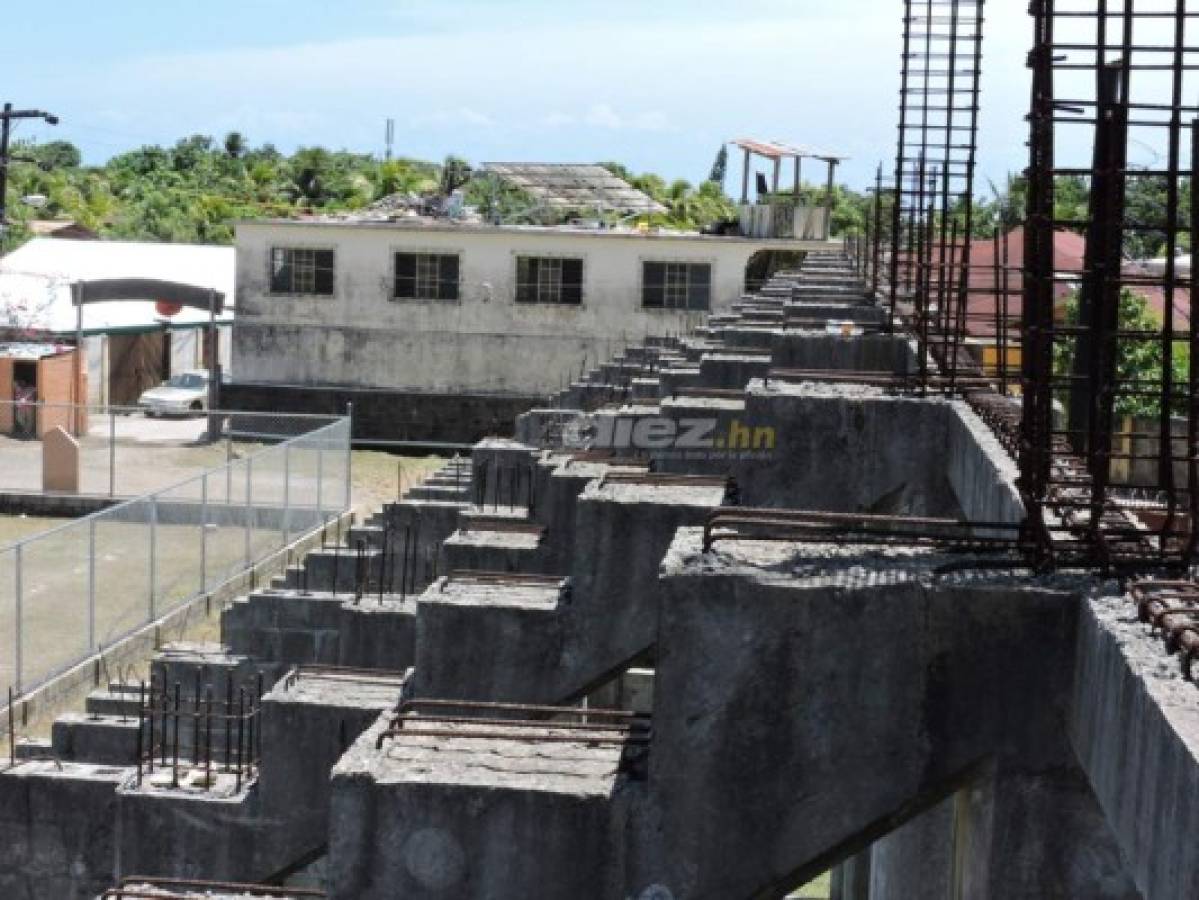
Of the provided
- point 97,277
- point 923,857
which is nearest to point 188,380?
point 97,277

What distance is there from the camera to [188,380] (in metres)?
51.3

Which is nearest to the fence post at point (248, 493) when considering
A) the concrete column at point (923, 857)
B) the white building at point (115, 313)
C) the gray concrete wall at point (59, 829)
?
the gray concrete wall at point (59, 829)

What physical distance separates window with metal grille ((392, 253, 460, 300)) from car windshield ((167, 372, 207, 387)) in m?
5.94

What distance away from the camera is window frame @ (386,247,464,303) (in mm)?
48062

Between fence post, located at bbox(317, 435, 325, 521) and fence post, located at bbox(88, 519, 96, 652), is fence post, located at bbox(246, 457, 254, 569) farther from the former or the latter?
fence post, located at bbox(88, 519, 96, 652)

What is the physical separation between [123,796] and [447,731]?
507cm

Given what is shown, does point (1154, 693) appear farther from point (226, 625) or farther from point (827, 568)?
point (226, 625)

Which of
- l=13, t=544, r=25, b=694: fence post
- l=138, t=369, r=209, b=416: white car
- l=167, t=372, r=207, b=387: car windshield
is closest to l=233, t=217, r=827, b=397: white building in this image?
l=138, t=369, r=209, b=416: white car

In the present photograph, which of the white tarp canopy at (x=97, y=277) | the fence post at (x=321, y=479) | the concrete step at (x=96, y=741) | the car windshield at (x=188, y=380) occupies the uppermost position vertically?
the white tarp canopy at (x=97, y=277)

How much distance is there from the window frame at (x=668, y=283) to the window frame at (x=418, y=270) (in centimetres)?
402

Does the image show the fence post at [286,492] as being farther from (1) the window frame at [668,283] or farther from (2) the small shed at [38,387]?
(1) the window frame at [668,283]

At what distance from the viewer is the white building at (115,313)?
5125 centimetres

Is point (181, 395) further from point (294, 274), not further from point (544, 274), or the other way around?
point (544, 274)

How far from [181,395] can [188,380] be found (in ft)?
3.61
